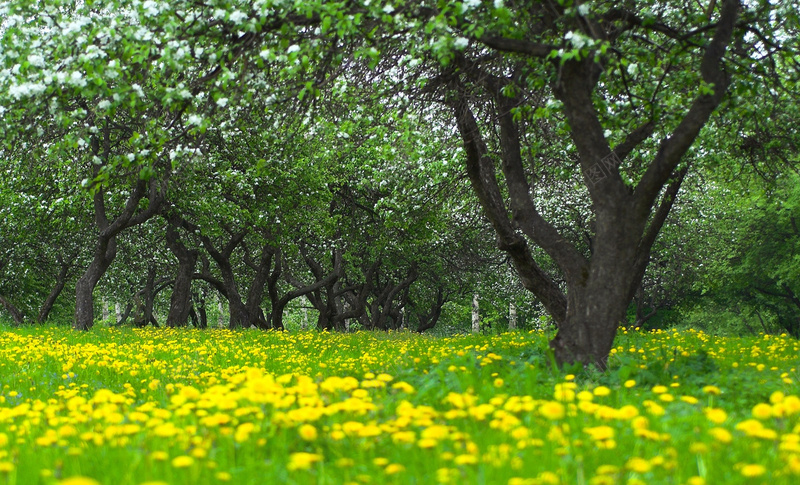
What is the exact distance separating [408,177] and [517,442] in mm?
9980

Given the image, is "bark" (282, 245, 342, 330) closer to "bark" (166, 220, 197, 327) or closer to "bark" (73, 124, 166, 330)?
"bark" (166, 220, 197, 327)

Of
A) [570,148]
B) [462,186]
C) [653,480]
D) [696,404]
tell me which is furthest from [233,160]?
[653,480]

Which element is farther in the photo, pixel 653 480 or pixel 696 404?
pixel 696 404

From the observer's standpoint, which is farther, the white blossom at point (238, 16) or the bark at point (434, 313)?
the bark at point (434, 313)

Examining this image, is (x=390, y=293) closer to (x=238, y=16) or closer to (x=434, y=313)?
(x=434, y=313)

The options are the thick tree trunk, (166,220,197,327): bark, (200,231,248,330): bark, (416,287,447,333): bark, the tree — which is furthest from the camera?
(416,287,447,333): bark

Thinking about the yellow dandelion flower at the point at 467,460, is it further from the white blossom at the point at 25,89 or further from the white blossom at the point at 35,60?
the white blossom at the point at 35,60

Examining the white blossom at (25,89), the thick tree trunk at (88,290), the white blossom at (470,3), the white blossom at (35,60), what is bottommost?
the thick tree trunk at (88,290)

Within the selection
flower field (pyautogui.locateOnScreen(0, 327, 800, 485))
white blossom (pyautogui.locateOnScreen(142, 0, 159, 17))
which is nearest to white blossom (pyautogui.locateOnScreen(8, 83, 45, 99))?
white blossom (pyautogui.locateOnScreen(142, 0, 159, 17))

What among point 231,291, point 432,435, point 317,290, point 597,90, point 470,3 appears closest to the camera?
point 432,435

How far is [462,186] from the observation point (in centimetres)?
1262

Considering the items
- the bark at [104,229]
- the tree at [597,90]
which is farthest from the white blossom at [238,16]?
the bark at [104,229]

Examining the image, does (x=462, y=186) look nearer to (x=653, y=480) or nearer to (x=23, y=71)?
(x=23, y=71)

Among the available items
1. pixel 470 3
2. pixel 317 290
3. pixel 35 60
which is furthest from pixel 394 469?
pixel 317 290
